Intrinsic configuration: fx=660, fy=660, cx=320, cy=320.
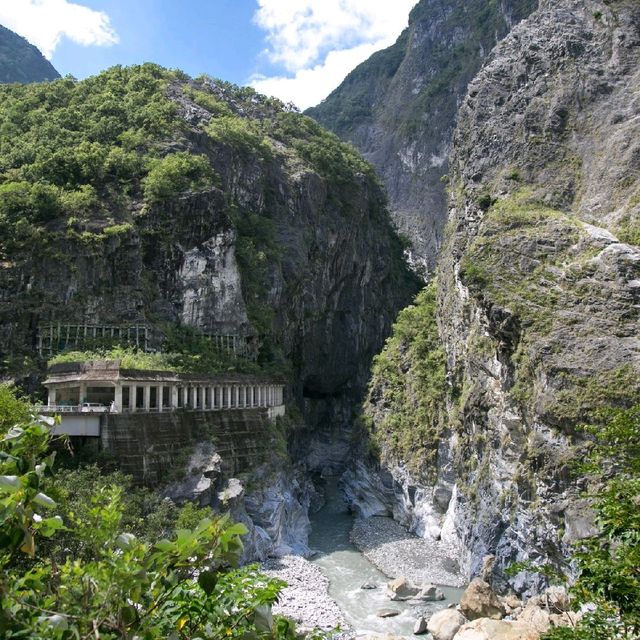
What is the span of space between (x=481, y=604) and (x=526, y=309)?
42.4 ft

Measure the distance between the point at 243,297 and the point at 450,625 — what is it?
29.9 m

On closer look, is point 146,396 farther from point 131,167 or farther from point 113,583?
point 113,583

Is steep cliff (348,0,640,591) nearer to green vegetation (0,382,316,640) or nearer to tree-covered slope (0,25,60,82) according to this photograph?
green vegetation (0,382,316,640)

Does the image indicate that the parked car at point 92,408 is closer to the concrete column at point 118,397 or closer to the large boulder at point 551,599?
the concrete column at point 118,397

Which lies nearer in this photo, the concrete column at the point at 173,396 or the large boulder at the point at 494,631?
the large boulder at the point at 494,631

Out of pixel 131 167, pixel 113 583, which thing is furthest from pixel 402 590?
pixel 131 167

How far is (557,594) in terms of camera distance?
23750 mm

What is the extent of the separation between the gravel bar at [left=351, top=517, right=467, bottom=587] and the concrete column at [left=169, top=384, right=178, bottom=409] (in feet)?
43.4

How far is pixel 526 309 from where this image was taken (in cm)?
3033

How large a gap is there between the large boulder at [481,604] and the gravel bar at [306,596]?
4.58m

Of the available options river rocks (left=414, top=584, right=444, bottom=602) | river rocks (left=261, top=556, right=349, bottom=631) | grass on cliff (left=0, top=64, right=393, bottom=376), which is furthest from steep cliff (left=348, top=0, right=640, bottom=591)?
grass on cliff (left=0, top=64, right=393, bottom=376)

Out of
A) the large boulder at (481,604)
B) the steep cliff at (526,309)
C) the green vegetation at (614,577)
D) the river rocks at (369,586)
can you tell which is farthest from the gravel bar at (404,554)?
the green vegetation at (614,577)

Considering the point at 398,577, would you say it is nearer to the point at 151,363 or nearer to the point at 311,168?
the point at 151,363

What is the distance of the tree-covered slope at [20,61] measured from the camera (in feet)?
441
